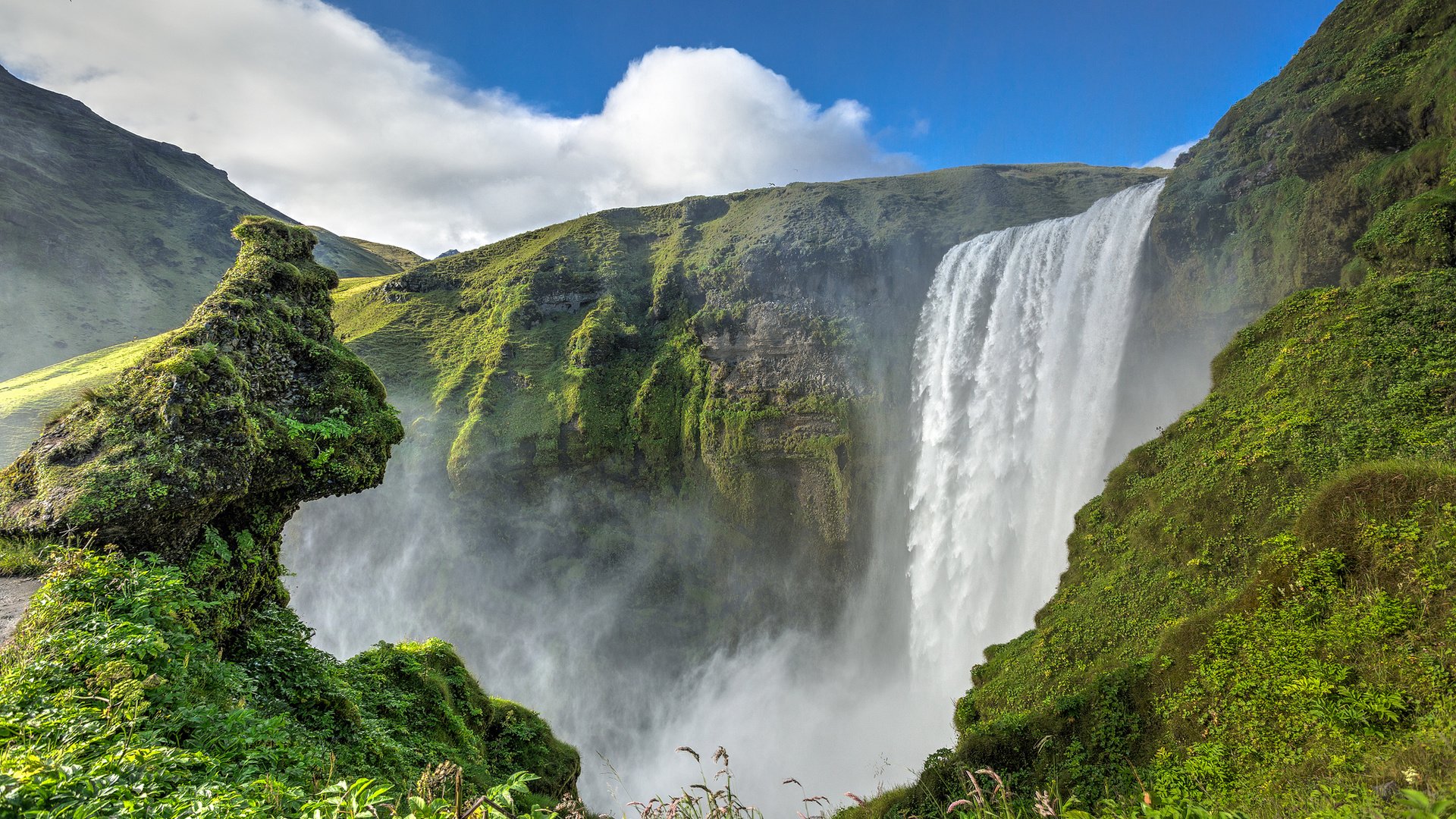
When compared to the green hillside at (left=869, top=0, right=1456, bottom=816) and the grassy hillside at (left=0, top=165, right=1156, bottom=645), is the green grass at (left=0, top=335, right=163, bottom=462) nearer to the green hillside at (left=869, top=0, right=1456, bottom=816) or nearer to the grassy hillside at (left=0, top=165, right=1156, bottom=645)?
the grassy hillside at (left=0, top=165, right=1156, bottom=645)

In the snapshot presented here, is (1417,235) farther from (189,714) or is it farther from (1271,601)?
(189,714)

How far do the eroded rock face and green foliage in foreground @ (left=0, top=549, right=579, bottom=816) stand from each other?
2.12ft

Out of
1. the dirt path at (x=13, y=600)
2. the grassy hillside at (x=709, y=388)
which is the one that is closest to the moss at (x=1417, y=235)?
the dirt path at (x=13, y=600)

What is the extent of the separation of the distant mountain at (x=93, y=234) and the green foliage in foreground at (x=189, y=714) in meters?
71.7

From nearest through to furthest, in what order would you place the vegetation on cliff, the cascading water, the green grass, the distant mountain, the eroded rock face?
1. the vegetation on cliff
2. the eroded rock face
3. the cascading water
4. the green grass
5. the distant mountain

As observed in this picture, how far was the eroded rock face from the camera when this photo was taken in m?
6.32

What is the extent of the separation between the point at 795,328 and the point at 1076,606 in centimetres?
2679

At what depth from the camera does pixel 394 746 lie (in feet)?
23.7

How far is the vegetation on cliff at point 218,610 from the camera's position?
3.35 m

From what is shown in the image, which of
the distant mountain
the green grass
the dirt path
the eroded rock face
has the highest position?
the distant mountain

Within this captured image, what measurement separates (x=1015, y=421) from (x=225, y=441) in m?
26.3

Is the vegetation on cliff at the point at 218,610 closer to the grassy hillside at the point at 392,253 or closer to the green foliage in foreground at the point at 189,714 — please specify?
the green foliage in foreground at the point at 189,714

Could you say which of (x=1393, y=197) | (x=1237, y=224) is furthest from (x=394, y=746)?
(x=1237, y=224)

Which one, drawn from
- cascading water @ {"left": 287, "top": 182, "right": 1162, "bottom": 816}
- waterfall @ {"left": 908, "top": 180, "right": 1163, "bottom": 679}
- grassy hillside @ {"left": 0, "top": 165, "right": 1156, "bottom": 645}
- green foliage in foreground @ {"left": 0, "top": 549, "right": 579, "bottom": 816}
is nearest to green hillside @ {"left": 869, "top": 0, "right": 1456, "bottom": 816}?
green foliage in foreground @ {"left": 0, "top": 549, "right": 579, "bottom": 816}
